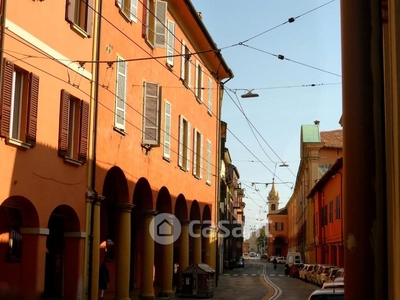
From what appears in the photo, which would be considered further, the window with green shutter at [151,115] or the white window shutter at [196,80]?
the white window shutter at [196,80]

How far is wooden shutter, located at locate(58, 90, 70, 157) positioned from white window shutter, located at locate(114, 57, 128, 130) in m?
3.57

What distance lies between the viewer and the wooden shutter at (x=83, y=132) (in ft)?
58.1

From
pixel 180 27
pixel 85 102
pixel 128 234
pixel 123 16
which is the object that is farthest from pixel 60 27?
pixel 180 27

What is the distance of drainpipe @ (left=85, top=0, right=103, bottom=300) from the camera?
18.3 metres

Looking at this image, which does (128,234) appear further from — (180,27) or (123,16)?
(180,27)

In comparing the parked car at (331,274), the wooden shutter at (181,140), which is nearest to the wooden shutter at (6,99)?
the wooden shutter at (181,140)

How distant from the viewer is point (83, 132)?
58.4ft

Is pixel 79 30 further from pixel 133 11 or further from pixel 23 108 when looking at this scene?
pixel 133 11

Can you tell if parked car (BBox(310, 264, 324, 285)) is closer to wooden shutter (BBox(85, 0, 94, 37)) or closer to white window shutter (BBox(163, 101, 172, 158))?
white window shutter (BBox(163, 101, 172, 158))

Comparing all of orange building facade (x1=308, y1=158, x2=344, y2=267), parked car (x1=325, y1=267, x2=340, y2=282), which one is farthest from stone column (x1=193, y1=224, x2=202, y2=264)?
orange building facade (x1=308, y1=158, x2=344, y2=267)

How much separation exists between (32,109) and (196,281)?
1436 cm

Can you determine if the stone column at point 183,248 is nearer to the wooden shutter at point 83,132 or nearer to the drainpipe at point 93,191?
the drainpipe at point 93,191

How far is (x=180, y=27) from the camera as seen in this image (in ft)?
91.2

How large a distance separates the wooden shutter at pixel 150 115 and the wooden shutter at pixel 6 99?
914 centimetres
